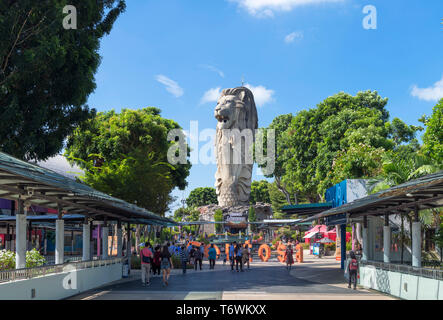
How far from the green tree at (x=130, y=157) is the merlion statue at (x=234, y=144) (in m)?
14.4

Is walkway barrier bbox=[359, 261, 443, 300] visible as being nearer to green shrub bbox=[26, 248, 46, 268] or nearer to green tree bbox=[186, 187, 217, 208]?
green shrub bbox=[26, 248, 46, 268]

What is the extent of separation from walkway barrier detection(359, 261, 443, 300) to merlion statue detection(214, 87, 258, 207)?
51631mm

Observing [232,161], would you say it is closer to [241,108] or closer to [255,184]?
[241,108]

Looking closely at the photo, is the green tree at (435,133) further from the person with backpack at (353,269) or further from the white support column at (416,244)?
the white support column at (416,244)

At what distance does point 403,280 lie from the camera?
15.1 m

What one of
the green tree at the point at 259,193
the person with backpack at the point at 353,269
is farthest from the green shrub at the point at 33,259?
the green tree at the point at 259,193

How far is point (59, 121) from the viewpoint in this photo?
2452 cm

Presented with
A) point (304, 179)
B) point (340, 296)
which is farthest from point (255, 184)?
point (340, 296)

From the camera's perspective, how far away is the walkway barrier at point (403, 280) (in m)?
12.7

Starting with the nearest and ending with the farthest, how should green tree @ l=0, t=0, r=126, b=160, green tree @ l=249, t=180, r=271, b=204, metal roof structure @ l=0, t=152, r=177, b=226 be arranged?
metal roof structure @ l=0, t=152, r=177, b=226
green tree @ l=0, t=0, r=126, b=160
green tree @ l=249, t=180, r=271, b=204

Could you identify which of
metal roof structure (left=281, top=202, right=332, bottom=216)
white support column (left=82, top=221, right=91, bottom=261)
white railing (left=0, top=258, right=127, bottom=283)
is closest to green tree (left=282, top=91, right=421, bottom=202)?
metal roof structure (left=281, top=202, right=332, bottom=216)

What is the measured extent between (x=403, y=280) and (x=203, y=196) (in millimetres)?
122614

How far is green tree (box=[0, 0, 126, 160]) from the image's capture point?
21078 millimetres

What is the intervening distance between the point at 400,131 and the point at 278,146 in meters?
19.0
